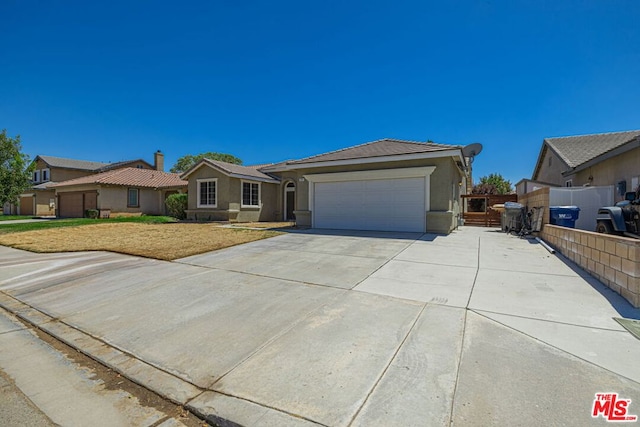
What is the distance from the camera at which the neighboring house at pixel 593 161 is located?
10.2m

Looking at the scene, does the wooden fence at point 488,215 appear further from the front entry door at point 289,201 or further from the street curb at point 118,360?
the street curb at point 118,360

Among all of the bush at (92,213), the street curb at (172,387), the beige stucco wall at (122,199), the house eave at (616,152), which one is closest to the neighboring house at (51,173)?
the beige stucco wall at (122,199)

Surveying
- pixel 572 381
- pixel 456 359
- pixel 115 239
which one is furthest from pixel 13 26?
pixel 572 381

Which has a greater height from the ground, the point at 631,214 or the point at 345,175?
the point at 345,175

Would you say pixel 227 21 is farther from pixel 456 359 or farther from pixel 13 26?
pixel 456 359

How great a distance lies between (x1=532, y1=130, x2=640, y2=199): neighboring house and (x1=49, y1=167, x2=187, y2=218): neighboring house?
26.1 m

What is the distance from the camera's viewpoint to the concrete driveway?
7.14 feet

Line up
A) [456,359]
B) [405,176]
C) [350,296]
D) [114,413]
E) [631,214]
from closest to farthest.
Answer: [114,413] < [456,359] < [350,296] < [631,214] < [405,176]

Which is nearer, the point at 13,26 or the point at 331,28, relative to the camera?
the point at 13,26

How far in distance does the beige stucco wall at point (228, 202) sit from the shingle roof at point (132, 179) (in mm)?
5171

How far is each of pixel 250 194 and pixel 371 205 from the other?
9.72 metres

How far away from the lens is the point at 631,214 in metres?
7.61

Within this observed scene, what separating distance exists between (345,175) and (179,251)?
7.63m

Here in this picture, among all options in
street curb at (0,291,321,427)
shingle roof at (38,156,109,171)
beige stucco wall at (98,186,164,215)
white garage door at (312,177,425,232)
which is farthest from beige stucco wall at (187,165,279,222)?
shingle roof at (38,156,109,171)
